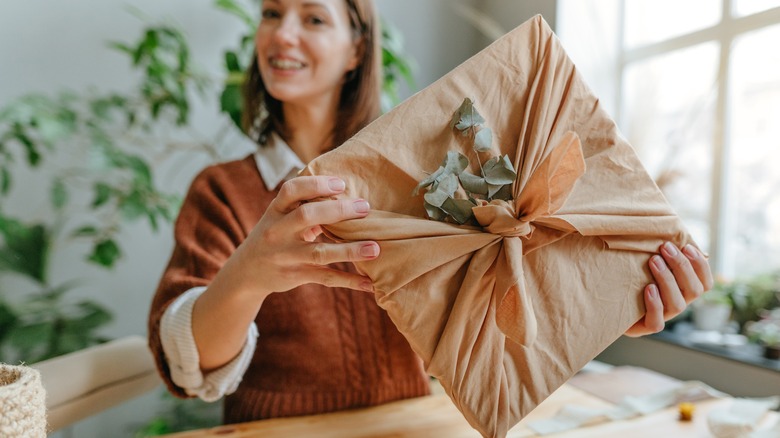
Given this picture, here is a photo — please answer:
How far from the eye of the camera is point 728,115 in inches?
82.4

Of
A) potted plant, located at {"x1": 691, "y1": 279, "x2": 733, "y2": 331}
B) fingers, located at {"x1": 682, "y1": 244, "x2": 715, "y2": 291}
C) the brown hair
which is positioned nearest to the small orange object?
fingers, located at {"x1": 682, "y1": 244, "x2": 715, "y2": 291}

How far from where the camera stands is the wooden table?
2.63 feet

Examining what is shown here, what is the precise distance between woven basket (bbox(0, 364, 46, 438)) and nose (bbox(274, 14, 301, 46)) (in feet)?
2.25

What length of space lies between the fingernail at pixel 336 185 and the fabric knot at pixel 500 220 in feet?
0.43

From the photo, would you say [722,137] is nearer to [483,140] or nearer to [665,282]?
[665,282]

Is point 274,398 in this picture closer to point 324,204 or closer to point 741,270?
point 324,204

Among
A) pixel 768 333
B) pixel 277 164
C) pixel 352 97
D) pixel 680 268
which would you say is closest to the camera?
pixel 680 268

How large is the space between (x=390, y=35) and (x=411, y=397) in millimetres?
1384

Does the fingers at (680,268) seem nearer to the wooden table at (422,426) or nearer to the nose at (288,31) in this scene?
the wooden table at (422,426)

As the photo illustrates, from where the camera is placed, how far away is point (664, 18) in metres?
2.39

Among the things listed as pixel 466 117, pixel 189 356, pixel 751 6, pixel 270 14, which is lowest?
pixel 189 356

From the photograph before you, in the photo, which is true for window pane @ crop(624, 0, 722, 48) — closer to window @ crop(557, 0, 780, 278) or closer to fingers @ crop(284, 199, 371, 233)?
window @ crop(557, 0, 780, 278)

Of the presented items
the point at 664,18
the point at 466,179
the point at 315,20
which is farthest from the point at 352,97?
the point at 664,18

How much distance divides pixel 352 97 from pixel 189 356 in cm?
62
